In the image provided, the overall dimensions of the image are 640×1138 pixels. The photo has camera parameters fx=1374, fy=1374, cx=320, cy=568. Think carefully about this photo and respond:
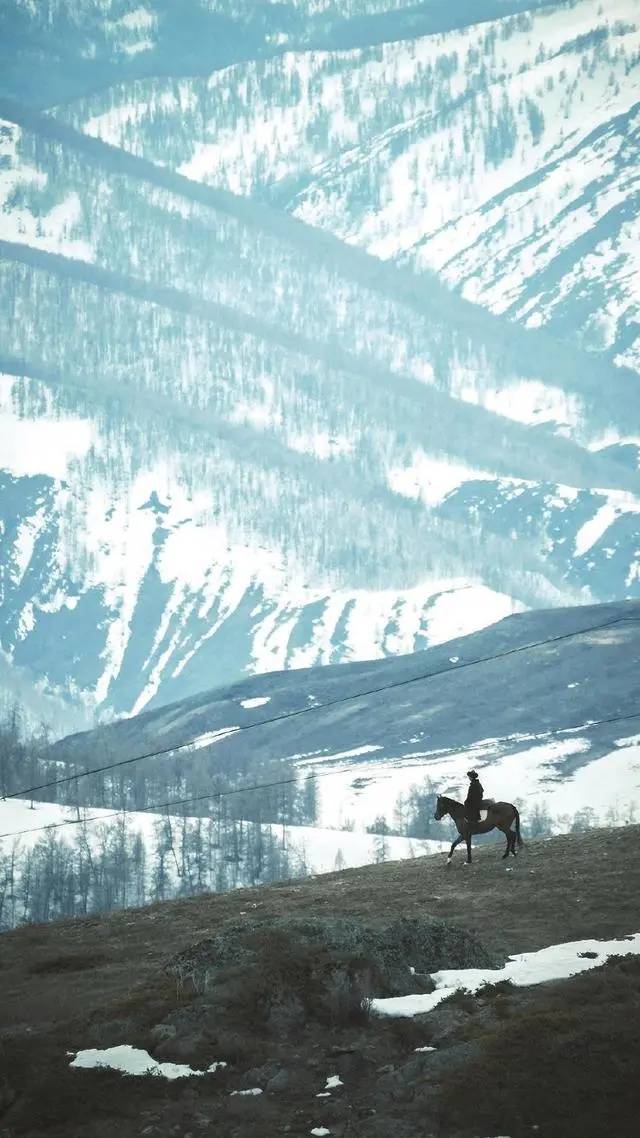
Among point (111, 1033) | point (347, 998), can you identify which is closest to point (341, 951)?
point (347, 998)

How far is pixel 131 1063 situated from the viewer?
26.9 m

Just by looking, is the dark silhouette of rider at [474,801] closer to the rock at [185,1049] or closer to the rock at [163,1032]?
the rock at [163,1032]

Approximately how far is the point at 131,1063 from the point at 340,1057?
4.10 m

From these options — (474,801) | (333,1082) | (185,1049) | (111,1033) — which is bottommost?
(333,1082)

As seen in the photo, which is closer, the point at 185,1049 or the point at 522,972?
the point at 185,1049

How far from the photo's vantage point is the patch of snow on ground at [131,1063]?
86.8ft

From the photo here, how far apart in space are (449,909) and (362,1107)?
15.1 metres

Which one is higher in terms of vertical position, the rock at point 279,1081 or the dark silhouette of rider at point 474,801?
the dark silhouette of rider at point 474,801

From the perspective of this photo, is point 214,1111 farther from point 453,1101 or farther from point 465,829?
point 465,829

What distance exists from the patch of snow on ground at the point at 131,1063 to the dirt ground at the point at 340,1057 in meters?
0.25

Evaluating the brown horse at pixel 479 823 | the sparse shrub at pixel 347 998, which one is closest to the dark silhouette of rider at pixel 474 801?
the brown horse at pixel 479 823

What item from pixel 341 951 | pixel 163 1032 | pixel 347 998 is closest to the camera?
pixel 163 1032

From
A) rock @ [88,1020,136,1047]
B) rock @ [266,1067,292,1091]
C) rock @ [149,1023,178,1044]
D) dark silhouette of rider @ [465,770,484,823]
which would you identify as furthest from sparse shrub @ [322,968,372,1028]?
dark silhouette of rider @ [465,770,484,823]

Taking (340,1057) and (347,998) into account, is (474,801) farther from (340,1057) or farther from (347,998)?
(340,1057)
